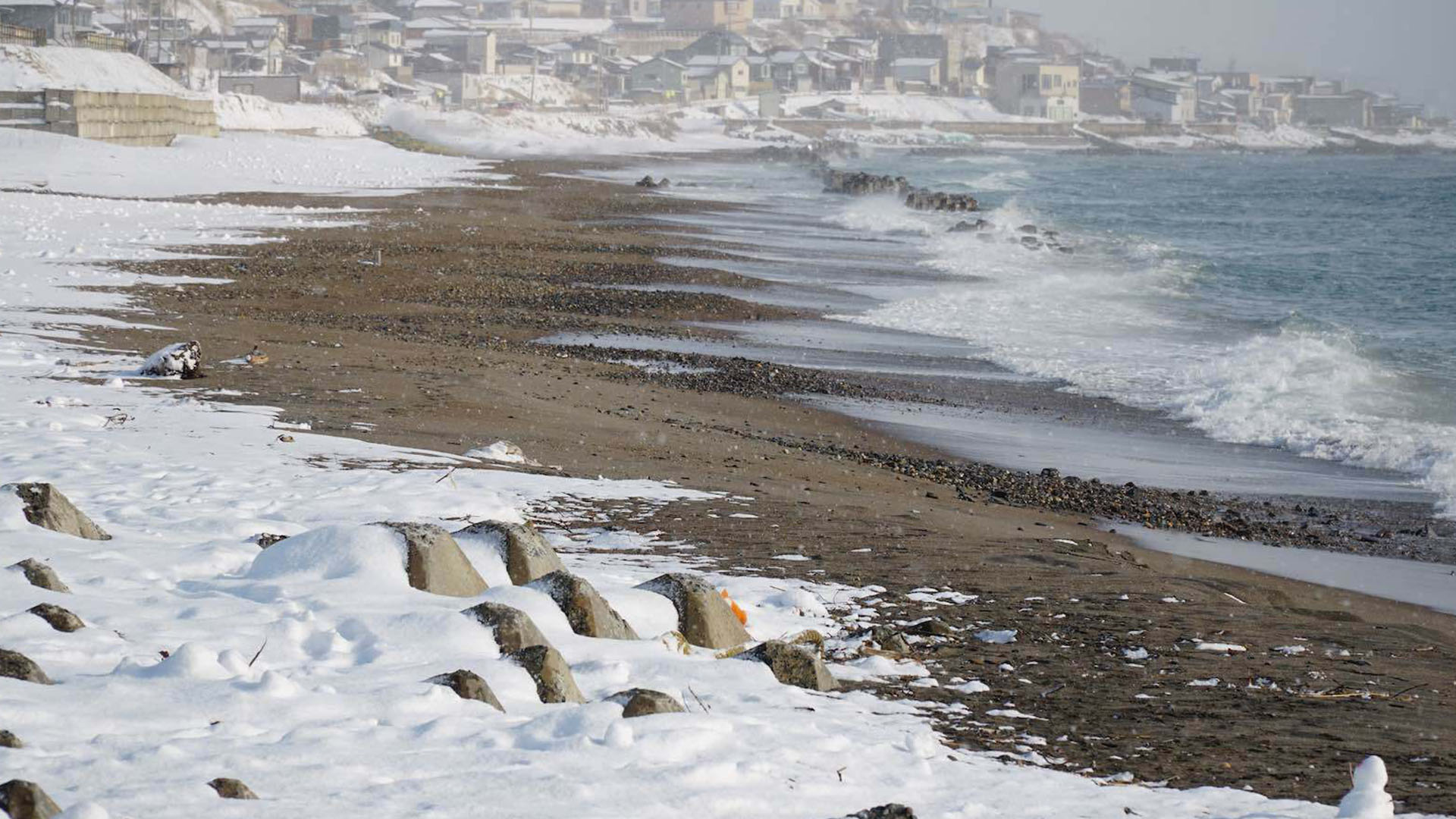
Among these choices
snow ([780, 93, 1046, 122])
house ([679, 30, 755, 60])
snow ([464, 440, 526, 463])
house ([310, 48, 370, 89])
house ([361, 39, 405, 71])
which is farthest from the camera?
house ([679, 30, 755, 60])

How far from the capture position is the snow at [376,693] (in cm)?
418

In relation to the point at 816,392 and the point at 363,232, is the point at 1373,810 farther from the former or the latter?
the point at 363,232

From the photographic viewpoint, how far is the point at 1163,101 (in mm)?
194375

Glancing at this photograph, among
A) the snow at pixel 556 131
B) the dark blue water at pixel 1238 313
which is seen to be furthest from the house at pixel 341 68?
the dark blue water at pixel 1238 313

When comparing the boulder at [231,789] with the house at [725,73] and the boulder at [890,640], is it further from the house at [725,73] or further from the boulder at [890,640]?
the house at [725,73]

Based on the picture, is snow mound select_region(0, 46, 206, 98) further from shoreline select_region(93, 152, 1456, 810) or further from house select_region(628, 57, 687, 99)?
house select_region(628, 57, 687, 99)

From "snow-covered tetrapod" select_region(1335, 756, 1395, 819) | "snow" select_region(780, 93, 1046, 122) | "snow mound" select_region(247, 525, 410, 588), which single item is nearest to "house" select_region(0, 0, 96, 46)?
"snow mound" select_region(247, 525, 410, 588)

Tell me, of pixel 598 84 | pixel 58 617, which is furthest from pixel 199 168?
pixel 598 84

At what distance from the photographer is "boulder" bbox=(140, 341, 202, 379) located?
39.0 ft

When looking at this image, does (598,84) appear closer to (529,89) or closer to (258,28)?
(529,89)

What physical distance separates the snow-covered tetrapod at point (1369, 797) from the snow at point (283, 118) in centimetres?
7873

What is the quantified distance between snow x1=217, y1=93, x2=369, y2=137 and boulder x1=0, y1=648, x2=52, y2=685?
77232 mm

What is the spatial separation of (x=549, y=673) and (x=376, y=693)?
1.94 feet

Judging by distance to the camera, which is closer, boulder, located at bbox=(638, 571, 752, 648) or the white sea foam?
boulder, located at bbox=(638, 571, 752, 648)
